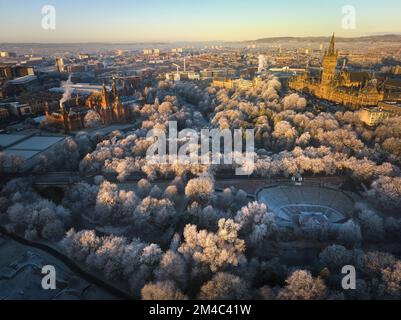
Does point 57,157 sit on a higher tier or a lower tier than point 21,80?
lower

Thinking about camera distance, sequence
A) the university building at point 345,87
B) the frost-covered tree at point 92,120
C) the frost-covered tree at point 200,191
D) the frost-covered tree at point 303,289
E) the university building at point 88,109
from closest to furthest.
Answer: the frost-covered tree at point 303,289, the frost-covered tree at point 200,191, the university building at point 88,109, the frost-covered tree at point 92,120, the university building at point 345,87

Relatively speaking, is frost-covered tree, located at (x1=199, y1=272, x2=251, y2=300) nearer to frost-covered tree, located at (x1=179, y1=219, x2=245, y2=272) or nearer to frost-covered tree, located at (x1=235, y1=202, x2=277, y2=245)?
frost-covered tree, located at (x1=179, y1=219, x2=245, y2=272)

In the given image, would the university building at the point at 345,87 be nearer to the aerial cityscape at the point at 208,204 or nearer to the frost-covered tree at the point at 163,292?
the aerial cityscape at the point at 208,204

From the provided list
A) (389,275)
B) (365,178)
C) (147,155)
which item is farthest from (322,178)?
(147,155)

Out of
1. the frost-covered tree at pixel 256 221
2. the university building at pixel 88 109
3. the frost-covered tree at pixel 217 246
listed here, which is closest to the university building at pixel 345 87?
the frost-covered tree at pixel 256 221

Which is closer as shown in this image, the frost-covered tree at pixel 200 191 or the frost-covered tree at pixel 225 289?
the frost-covered tree at pixel 225 289

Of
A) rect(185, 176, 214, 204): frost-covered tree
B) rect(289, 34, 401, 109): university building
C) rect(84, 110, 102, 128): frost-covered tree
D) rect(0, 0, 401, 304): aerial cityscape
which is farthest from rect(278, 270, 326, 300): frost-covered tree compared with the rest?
rect(84, 110, 102, 128): frost-covered tree
